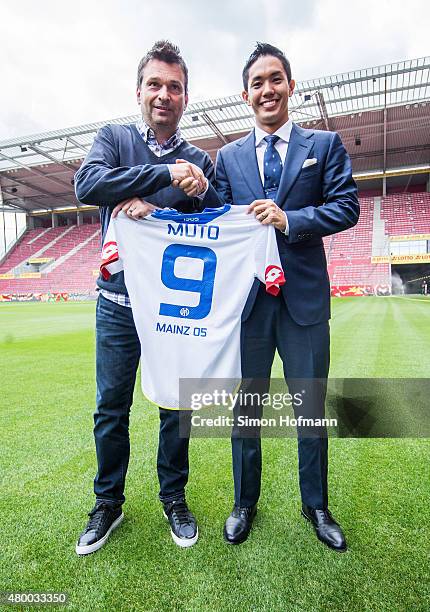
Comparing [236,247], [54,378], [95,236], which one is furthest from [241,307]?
[95,236]

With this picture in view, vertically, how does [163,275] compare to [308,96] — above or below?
below

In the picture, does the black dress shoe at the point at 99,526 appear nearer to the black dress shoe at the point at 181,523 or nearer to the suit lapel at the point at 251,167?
the black dress shoe at the point at 181,523

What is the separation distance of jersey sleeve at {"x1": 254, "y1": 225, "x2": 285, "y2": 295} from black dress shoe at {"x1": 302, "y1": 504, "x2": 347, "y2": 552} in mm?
967

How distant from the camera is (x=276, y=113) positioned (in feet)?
5.59

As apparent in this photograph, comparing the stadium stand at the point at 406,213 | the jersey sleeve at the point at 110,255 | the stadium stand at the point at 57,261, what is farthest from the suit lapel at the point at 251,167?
the stadium stand at the point at 57,261

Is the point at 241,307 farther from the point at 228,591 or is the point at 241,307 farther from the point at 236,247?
the point at 228,591

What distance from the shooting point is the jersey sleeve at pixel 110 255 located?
5.46 feet

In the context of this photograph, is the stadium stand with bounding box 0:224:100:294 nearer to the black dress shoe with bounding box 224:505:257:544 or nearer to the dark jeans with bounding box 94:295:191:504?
the dark jeans with bounding box 94:295:191:504

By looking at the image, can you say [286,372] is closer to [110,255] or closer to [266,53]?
[110,255]

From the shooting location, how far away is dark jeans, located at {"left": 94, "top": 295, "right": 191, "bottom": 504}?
1753 mm

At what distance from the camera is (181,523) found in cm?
168

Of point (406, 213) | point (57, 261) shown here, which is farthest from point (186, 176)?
point (57, 261)

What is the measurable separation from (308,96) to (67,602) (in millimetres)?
19690

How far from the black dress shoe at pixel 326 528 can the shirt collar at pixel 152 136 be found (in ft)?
5.64
